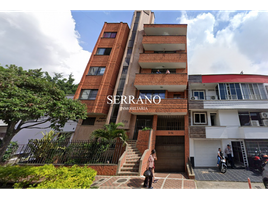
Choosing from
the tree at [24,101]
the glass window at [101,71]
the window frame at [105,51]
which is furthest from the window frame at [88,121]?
the window frame at [105,51]

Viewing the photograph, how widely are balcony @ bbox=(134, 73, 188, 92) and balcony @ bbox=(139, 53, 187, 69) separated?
75.2 inches

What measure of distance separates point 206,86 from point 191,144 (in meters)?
6.91

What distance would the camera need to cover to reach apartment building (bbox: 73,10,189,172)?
11.3m

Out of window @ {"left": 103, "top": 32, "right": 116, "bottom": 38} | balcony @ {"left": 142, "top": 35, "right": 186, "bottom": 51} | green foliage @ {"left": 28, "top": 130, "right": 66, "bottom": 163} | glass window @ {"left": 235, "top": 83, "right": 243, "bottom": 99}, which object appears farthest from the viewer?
window @ {"left": 103, "top": 32, "right": 116, "bottom": 38}

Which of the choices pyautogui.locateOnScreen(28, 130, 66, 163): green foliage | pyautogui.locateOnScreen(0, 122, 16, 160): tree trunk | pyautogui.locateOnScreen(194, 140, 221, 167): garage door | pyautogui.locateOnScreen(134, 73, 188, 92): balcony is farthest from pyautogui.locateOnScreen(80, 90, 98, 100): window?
pyautogui.locateOnScreen(194, 140, 221, 167): garage door

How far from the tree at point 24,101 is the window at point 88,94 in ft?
12.5

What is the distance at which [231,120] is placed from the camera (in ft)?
35.6

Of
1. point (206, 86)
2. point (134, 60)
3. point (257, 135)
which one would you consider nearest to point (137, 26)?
point (134, 60)

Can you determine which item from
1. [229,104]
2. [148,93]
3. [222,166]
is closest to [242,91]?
[229,104]

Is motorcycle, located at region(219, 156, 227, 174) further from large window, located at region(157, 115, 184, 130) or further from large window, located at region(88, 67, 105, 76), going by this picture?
large window, located at region(88, 67, 105, 76)

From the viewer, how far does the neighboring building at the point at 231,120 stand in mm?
9836

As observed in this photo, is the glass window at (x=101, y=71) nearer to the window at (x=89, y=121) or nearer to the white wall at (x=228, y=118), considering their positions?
the window at (x=89, y=121)
